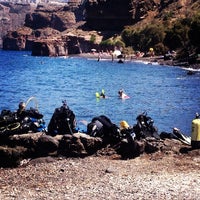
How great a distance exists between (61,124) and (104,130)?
1960 millimetres

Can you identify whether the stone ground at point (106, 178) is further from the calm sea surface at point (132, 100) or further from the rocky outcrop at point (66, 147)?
the calm sea surface at point (132, 100)

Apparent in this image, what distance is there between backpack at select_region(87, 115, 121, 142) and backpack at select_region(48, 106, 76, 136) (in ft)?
3.01

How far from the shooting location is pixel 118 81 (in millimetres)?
87375

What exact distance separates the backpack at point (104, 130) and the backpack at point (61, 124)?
0.92 meters

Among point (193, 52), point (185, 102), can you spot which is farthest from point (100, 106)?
point (193, 52)

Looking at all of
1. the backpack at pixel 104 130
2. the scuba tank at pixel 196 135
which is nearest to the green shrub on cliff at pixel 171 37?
the backpack at pixel 104 130

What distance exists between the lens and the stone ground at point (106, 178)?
1625 centimetres

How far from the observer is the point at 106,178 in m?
18.1

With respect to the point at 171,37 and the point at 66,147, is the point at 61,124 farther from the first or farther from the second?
the point at 171,37

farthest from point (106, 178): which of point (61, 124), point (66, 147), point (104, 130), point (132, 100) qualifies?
point (132, 100)

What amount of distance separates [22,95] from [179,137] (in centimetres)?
4321

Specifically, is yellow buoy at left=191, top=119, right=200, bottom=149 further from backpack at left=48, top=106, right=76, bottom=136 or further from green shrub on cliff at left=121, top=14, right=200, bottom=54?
green shrub on cliff at left=121, top=14, right=200, bottom=54

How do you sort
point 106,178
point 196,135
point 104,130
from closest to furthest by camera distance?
point 106,178 < point 196,135 < point 104,130

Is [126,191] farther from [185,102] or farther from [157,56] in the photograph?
[157,56]
